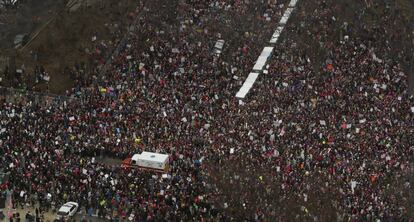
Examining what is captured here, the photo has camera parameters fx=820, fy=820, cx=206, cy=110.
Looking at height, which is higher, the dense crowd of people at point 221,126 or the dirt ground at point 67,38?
the dirt ground at point 67,38

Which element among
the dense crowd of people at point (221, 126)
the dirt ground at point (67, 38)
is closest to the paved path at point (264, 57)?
the dense crowd of people at point (221, 126)

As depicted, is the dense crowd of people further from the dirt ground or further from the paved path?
the dirt ground

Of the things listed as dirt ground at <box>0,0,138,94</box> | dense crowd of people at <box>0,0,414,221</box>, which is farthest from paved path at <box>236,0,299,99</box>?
dirt ground at <box>0,0,138,94</box>

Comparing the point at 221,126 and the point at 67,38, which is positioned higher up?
the point at 67,38

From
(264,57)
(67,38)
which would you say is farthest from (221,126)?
(67,38)

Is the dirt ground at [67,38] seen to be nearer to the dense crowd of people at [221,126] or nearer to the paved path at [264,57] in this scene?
the dense crowd of people at [221,126]

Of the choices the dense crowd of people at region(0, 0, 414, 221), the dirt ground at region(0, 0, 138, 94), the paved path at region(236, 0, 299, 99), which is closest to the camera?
the dense crowd of people at region(0, 0, 414, 221)

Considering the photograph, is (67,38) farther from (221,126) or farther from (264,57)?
(221,126)

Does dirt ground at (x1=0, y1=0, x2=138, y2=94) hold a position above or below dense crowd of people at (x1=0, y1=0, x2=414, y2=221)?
above

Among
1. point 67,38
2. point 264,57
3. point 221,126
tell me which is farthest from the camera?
point 67,38

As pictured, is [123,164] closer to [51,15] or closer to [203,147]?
[203,147]
